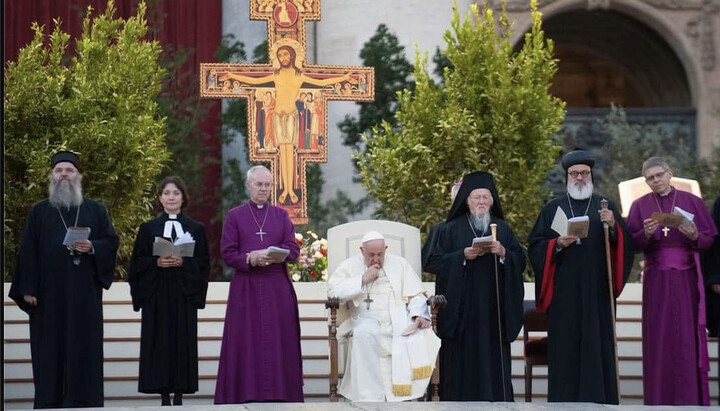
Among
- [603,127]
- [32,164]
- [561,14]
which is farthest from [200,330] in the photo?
[561,14]

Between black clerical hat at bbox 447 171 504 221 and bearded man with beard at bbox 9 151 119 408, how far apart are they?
2.19 metres

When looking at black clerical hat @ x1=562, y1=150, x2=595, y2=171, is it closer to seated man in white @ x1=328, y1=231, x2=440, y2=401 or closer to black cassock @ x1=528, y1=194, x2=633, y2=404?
black cassock @ x1=528, y1=194, x2=633, y2=404

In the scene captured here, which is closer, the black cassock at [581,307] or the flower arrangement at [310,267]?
the black cassock at [581,307]

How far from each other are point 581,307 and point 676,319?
0.65m

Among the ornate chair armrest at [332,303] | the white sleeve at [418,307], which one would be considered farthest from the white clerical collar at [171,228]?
the white sleeve at [418,307]

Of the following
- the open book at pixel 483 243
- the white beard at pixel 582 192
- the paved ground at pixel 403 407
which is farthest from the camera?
the white beard at pixel 582 192

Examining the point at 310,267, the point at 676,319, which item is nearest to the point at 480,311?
the point at 676,319

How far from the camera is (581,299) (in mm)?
8234

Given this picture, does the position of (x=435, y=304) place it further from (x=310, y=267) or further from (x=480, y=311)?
(x=310, y=267)

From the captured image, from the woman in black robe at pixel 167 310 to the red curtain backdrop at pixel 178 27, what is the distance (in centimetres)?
711

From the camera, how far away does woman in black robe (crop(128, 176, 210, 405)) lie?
8.23 meters

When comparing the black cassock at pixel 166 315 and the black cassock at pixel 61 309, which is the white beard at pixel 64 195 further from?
the black cassock at pixel 166 315

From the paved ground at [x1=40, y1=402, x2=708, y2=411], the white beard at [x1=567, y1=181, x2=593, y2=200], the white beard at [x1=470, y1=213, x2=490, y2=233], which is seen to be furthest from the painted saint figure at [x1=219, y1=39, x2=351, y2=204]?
the paved ground at [x1=40, y1=402, x2=708, y2=411]

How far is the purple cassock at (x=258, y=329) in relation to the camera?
816cm
